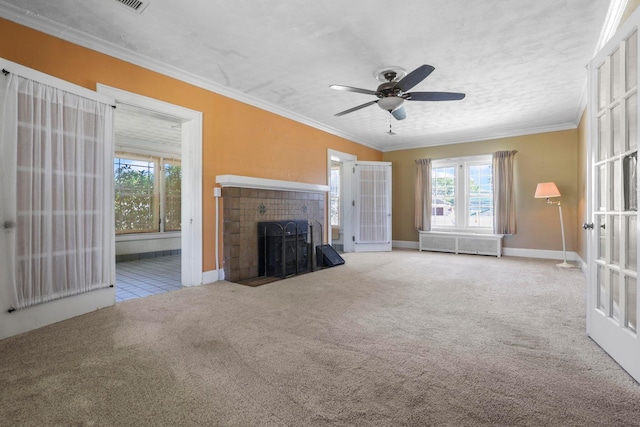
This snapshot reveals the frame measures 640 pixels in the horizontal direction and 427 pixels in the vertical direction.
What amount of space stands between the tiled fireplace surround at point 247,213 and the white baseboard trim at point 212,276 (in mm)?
71

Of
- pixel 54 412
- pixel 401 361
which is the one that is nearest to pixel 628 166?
pixel 401 361

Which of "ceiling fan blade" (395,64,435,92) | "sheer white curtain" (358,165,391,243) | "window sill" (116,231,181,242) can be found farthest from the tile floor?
"sheer white curtain" (358,165,391,243)

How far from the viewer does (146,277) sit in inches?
180

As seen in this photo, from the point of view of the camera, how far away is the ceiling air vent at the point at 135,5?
94.8 inches

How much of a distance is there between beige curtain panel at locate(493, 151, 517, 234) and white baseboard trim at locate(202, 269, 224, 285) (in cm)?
561

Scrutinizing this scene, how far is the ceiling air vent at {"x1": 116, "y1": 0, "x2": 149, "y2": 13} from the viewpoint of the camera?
241 centimetres

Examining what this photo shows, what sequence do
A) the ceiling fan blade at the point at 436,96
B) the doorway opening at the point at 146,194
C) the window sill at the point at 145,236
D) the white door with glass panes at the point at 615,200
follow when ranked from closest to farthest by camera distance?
1. the white door with glass panes at the point at 615,200
2. the ceiling fan blade at the point at 436,96
3. the doorway opening at the point at 146,194
4. the window sill at the point at 145,236

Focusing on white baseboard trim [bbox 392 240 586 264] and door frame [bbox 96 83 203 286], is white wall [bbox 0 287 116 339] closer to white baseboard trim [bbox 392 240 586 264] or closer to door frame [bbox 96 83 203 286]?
door frame [bbox 96 83 203 286]

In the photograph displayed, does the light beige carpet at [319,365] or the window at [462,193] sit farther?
the window at [462,193]

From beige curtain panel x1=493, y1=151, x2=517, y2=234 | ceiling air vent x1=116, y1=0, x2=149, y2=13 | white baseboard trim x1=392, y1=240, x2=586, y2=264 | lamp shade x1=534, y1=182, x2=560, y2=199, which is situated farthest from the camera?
beige curtain panel x1=493, y1=151, x2=517, y2=234

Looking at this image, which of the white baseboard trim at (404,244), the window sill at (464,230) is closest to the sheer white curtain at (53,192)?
the white baseboard trim at (404,244)

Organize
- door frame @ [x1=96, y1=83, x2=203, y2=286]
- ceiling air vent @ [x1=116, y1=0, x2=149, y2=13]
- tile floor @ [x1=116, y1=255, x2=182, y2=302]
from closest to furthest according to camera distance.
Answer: ceiling air vent @ [x1=116, y1=0, x2=149, y2=13] → tile floor @ [x1=116, y1=255, x2=182, y2=302] → door frame @ [x1=96, y1=83, x2=203, y2=286]

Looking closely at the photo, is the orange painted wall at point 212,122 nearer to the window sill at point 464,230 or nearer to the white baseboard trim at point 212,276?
the white baseboard trim at point 212,276

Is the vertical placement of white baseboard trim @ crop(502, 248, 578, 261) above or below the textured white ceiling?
below
